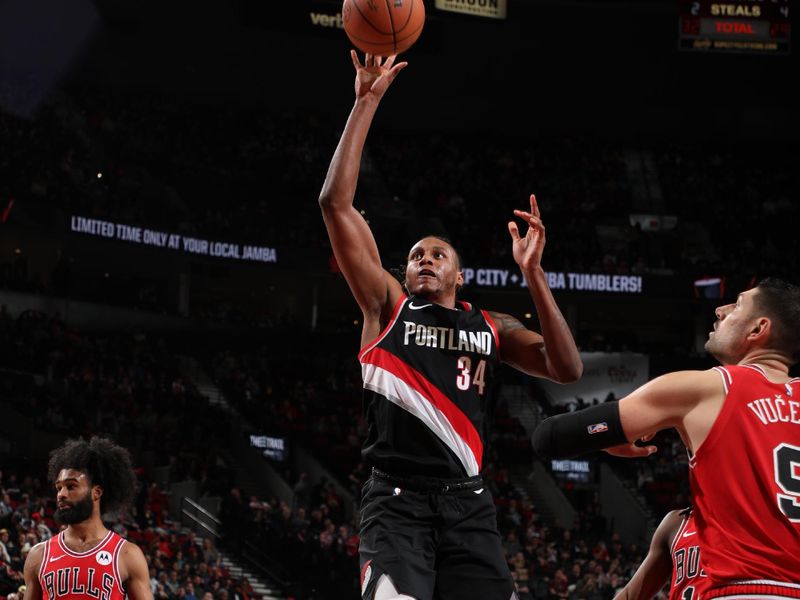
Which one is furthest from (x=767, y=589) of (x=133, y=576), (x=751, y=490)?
(x=133, y=576)

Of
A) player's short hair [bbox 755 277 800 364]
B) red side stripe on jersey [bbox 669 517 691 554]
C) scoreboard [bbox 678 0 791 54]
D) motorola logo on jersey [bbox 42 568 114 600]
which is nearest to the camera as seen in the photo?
player's short hair [bbox 755 277 800 364]

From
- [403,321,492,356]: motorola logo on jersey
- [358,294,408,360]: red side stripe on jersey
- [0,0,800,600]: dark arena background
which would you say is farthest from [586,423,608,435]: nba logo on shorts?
[0,0,800,600]: dark arena background

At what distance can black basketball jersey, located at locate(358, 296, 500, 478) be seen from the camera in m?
4.79

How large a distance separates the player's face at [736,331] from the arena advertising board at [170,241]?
24706 mm

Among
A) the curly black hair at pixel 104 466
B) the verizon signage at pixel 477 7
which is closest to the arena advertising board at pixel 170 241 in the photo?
the verizon signage at pixel 477 7

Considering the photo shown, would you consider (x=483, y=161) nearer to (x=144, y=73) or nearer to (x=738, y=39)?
(x=144, y=73)

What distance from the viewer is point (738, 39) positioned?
22.9 m

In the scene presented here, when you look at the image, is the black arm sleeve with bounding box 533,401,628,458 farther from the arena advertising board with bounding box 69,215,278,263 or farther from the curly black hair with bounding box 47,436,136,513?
the arena advertising board with bounding box 69,215,278,263

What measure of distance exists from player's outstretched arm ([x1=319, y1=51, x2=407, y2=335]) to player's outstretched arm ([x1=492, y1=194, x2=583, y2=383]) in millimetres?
652

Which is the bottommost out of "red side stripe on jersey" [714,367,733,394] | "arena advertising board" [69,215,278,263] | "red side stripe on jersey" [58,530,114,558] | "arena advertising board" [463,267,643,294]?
"red side stripe on jersey" [58,530,114,558]

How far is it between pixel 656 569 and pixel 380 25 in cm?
320

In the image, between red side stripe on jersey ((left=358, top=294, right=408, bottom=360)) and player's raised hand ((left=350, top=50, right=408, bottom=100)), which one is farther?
player's raised hand ((left=350, top=50, right=408, bottom=100))

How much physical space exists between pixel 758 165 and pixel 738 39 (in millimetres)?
14874

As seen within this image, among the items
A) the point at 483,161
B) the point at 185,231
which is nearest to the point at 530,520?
the point at 185,231
